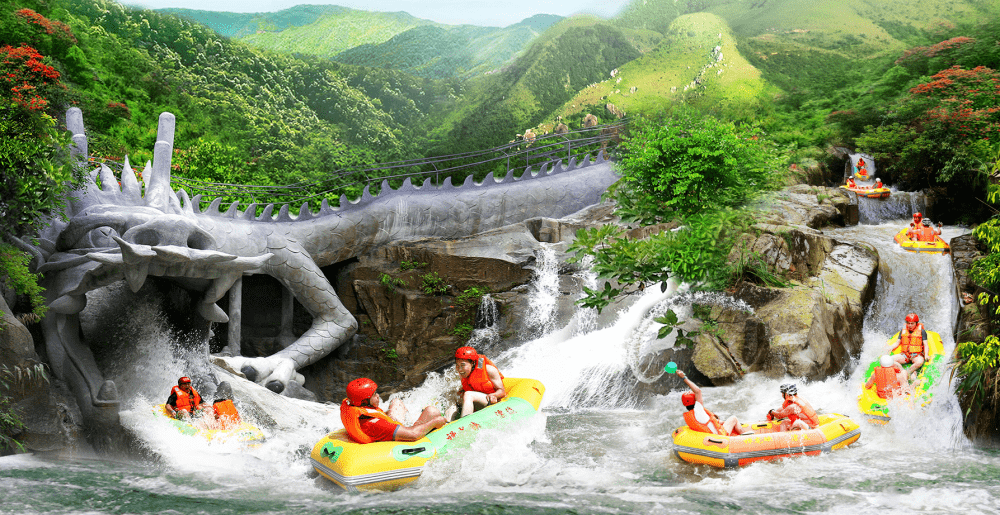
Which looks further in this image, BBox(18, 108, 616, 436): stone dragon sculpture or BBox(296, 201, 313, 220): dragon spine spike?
BBox(296, 201, 313, 220): dragon spine spike

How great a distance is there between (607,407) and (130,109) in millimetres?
13900

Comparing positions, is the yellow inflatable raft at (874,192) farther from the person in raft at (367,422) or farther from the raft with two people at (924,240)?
the person in raft at (367,422)

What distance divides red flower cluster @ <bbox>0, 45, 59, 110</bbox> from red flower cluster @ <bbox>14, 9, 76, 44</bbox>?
3.34 m

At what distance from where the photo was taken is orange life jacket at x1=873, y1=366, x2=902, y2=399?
7781 millimetres

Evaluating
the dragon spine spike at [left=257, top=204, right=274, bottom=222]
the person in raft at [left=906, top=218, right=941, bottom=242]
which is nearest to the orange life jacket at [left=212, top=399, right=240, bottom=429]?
the dragon spine spike at [left=257, top=204, right=274, bottom=222]

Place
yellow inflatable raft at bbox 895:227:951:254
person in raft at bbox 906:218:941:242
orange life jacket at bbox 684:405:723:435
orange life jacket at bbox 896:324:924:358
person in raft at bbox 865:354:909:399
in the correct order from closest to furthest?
1. orange life jacket at bbox 684:405:723:435
2. person in raft at bbox 865:354:909:399
3. orange life jacket at bbox 896:324:924:358
4. yellow inflatable raft at bbox 895:227:951:254
5. person in raft at bbox 906:218:941:242

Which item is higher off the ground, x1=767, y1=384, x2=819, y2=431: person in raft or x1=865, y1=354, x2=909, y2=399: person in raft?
x1=865, y1=354, x2=909, y2=399: person in raft

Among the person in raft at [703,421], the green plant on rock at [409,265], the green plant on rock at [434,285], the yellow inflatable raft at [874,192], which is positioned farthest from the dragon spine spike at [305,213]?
the yellow inflatable raft at [874,192]

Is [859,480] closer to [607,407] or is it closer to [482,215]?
[607,407]

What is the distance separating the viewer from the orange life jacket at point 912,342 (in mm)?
8391

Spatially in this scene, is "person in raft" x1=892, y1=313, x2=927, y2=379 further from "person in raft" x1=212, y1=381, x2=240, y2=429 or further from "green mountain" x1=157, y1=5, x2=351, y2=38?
"green mountain" x1=157, y1=5, x2=351, y2=38

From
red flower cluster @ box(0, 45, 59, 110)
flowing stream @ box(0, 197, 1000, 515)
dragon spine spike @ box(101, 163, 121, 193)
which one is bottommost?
flowing stream @ box(0, 197, 1000, 515)

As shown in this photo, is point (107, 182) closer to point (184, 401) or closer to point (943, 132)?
point (184, 401)

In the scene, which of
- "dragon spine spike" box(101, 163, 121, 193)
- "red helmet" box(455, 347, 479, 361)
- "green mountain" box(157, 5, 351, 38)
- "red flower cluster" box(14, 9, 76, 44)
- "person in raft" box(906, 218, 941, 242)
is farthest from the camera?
"green mountain" box(157, 5, 351, 38)
